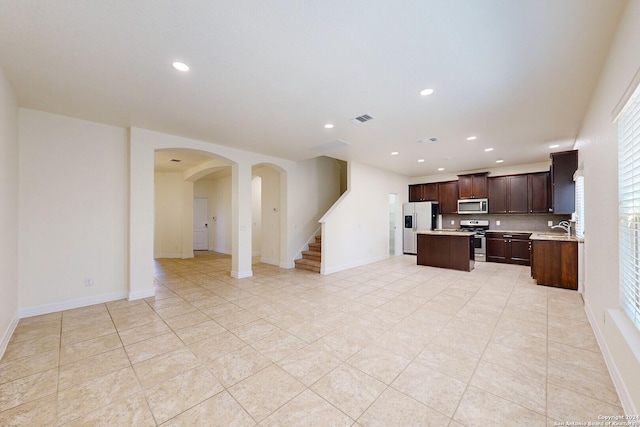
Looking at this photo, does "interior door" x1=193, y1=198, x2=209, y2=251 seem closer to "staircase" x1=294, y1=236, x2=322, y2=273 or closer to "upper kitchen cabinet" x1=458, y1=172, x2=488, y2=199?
"staircase" x1=294, y1=236, x2=322, y2=273

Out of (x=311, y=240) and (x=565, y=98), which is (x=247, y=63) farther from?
(x=311, y=240)

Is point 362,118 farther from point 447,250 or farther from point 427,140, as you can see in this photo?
point 447,250

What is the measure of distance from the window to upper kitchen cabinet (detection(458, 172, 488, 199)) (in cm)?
592

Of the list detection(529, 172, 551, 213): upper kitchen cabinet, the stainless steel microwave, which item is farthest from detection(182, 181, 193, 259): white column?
detection(529, 172, 551, 213): upper kitchen cabinet

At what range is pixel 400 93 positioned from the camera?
286cm

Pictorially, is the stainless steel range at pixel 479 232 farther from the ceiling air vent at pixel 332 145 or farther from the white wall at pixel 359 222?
the ceiling air vent at pixel 332 145

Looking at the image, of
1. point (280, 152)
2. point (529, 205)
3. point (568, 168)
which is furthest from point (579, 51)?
point (529, 205)

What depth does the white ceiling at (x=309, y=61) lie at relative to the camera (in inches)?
69.2

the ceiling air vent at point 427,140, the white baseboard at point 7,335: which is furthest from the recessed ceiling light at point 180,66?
the ceiling air vent at point 427,140

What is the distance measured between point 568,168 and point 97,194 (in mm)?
7881

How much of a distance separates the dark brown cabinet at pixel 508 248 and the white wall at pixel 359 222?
111 inches

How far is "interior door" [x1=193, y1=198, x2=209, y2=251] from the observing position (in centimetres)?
953

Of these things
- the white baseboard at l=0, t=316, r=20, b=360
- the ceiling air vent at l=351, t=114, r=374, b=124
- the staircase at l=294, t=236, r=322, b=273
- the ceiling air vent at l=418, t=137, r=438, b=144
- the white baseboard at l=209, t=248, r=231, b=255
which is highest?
the ceiling air vent at l=351, t=114, r=374, b=124

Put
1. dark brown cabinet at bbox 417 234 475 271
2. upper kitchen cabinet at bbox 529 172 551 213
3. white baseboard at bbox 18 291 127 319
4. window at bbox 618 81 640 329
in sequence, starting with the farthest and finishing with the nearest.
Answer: upper kitchen cabinet at bbox 529 172 551 213 → dark brown cabinet at bbox 417 234 475 271 → white baseboard at bbox 18 291 127 319 → window at bbox 618 81 640 329
